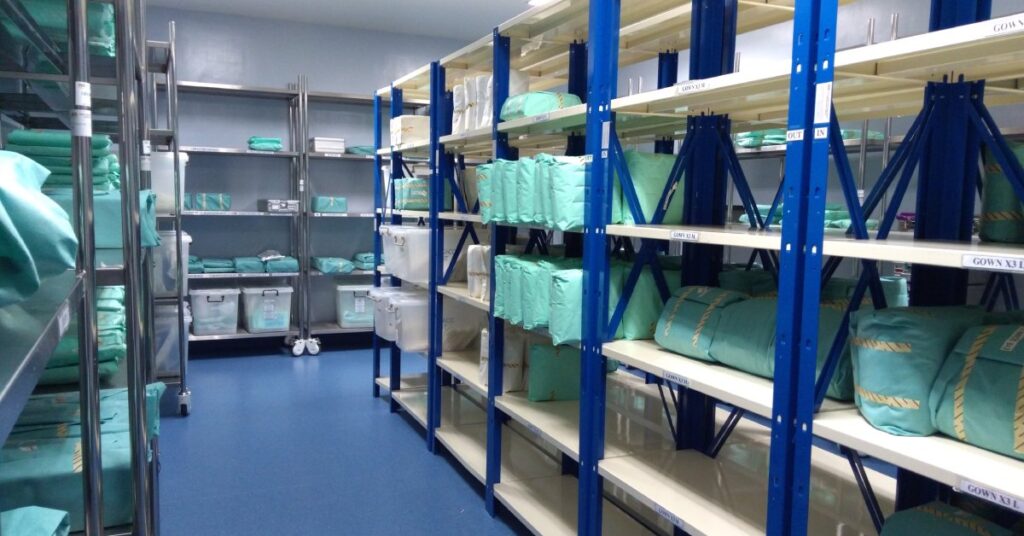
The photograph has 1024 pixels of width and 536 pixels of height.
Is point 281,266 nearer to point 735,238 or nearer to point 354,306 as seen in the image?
point 354,306

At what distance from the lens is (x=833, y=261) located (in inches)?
85.7

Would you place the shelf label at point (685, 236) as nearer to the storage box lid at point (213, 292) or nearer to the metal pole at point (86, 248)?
the metal pole at point (86, 248)

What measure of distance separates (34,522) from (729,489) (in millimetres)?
2065

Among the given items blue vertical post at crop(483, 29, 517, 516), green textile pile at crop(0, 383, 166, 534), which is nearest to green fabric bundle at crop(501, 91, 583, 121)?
blue vertical post at crop(483, 29, 517, 516)

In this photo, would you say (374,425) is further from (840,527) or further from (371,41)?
(371,41)

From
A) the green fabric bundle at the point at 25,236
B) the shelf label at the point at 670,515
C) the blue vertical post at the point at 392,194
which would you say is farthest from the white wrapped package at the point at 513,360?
the green fabric bundle at the point at 25,236

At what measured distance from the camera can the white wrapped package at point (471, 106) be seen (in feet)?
12.7

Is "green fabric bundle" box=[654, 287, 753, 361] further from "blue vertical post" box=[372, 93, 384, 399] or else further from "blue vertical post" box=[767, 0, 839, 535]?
"blue vertical post" box=[372, 93, 384, 399]

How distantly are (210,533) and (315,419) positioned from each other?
1687 millimetres

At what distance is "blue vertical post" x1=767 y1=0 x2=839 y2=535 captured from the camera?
66.3 inches

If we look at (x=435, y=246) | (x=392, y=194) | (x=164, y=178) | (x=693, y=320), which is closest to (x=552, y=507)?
(x=693, y=320)

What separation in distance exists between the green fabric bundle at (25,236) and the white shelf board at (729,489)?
6.22 ft

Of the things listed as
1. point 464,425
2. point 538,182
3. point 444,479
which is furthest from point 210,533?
point 538,182

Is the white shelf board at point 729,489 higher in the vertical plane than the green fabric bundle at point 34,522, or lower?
lower
